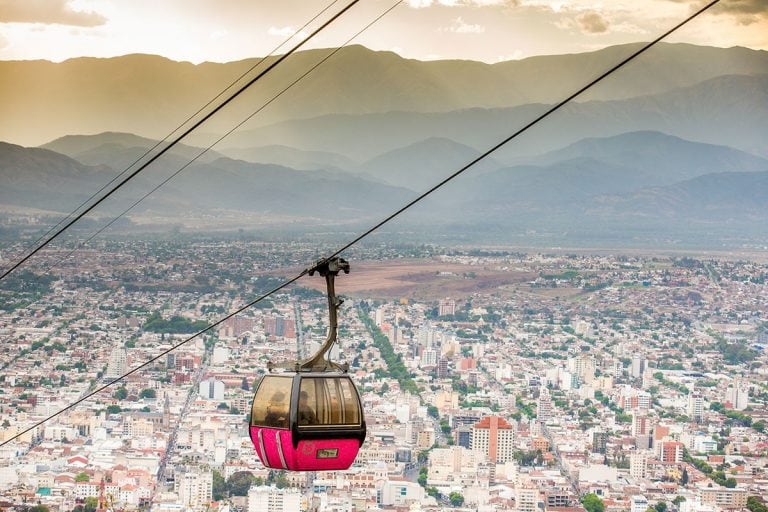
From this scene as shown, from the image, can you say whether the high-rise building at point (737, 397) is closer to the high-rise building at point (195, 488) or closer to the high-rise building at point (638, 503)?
the high-rise building at point (638, 503)

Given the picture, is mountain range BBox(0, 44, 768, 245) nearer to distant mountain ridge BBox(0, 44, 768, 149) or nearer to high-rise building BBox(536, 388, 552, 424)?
distant mountain ridge BBox(0, 44, 768, 149)

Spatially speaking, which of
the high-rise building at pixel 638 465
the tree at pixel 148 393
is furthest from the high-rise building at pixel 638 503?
the tree at pixel 148 393

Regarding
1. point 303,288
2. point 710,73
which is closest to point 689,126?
point 710,73

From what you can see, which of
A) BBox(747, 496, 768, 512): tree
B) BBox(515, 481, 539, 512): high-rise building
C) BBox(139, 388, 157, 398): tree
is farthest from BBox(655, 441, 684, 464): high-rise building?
BBox(139, 388, 157, 398): tree

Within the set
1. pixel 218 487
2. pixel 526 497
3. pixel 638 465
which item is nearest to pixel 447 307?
pixel 638 465

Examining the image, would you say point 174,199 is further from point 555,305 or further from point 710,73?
point 710,73

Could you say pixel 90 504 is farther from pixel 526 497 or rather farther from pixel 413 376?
pixel 413 376
